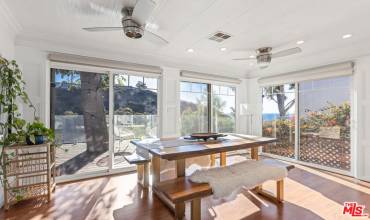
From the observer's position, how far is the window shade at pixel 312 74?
136 inches

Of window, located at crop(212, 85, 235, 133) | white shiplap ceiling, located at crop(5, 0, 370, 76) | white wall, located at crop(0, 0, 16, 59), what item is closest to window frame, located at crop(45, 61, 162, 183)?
white shiplap ceiling, located at crop(5, 0, 370, 76)

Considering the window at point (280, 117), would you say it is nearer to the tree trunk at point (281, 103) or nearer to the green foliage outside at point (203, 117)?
the tree trunk at point (281, 103)

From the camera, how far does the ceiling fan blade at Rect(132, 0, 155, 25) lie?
1667 mm

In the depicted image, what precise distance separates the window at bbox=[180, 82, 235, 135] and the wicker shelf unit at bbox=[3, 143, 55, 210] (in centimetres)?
265

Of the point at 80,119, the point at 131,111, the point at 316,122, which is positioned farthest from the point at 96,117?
the point at 316,122

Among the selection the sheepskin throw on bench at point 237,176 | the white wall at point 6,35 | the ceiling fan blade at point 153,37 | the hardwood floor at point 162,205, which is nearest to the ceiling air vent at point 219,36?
the ceiling fan blade at point 153,37

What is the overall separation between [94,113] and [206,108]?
8.45 feet

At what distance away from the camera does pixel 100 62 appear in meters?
3.41

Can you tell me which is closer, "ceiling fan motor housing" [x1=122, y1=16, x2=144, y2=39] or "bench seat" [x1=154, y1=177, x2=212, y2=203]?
"bench seat" [x1=154, y1=177, x2=212, y2=203]

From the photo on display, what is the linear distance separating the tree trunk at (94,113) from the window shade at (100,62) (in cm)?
27

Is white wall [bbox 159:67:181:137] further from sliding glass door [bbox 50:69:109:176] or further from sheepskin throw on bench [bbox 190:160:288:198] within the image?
sheepskin throw on bench [bbox 190:160:288:198]

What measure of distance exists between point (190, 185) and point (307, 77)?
350cm

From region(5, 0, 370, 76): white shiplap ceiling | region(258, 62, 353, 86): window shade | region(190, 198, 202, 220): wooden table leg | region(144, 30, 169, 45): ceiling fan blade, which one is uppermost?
region(5, 0, 370, 76): white shiplap ceiling

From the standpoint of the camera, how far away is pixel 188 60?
4.30m
